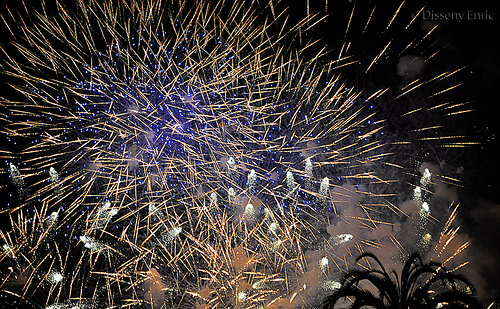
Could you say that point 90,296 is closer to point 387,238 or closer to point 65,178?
point 65,178

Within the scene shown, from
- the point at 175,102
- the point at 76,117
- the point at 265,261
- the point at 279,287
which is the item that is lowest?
the point at 279,287

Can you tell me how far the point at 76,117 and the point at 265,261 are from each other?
8.25 metres

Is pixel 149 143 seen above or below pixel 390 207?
above

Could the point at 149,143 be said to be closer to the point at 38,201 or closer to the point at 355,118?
the point at 38,201

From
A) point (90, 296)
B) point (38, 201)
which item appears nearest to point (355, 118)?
point (38, 201)

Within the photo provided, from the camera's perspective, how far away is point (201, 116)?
14.4 m

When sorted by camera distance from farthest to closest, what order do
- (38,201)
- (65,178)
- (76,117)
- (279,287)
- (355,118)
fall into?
(279,287), (355,118), (38,201), (65,178), (76,117)

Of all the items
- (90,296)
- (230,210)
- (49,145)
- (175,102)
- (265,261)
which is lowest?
(90,296)

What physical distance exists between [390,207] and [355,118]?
4495 millimetres

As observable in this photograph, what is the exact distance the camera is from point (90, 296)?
19.0 metres

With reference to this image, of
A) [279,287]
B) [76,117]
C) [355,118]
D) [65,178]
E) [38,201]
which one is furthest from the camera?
[279,287]

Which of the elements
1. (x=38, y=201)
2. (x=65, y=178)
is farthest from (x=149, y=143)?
(x=38, y=201)

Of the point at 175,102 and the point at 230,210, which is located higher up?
the point at 175,102

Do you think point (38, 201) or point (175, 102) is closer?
point (175, 102)
